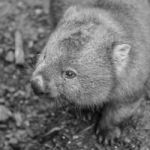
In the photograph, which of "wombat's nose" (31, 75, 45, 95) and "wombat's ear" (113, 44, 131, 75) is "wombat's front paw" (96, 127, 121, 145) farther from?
"wombat's nose" (31, 75, 45, 95)

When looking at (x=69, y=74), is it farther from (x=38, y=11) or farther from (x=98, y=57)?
(x=38, y=11)

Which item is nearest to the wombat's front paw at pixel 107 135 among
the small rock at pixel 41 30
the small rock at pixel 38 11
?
the small rock at pixel 41 30

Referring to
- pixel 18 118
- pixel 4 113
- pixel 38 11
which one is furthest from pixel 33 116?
pixel 38 11

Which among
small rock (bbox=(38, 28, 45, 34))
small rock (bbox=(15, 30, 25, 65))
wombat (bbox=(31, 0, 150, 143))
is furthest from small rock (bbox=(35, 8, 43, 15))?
wombat (bbox=(31, 0, 150, 143))

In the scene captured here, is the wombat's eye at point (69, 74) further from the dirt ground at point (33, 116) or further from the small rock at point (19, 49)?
the small rock at point (19, 49)

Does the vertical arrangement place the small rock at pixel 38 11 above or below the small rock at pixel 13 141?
above

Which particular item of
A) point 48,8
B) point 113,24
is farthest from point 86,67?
point 48,8

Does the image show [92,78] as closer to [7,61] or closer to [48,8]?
[7,61]
